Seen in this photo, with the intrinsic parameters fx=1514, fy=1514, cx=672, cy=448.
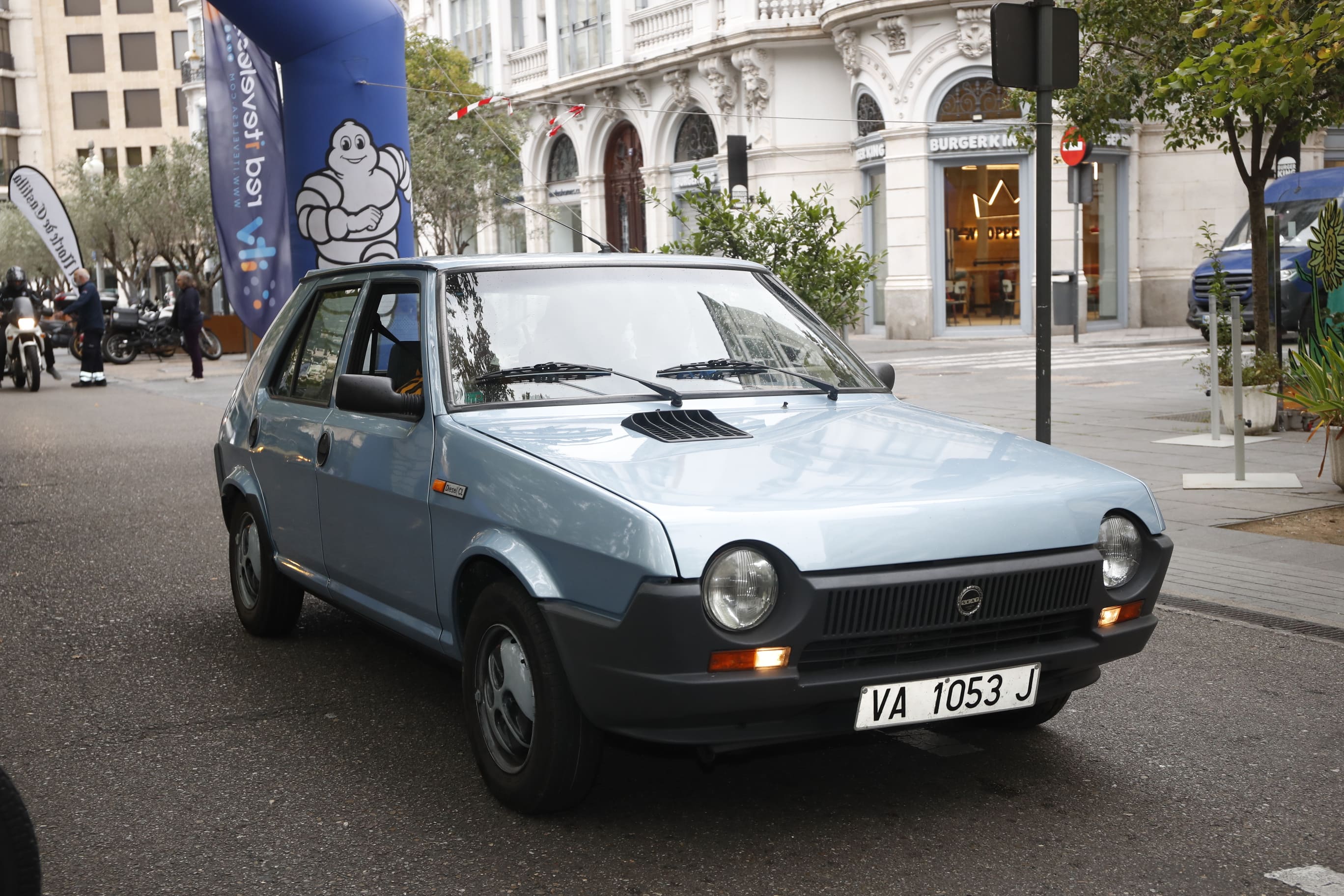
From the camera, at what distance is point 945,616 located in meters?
3.70

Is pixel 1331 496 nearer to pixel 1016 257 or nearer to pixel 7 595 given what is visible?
pixel 7 595

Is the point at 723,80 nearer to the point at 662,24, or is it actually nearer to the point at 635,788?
the point at 662,24

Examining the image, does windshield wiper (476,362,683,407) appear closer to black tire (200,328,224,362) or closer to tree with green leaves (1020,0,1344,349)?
tree with green leaves (1020,0,1344,349)

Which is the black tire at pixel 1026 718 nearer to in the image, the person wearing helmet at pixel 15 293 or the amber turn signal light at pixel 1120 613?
the amber turn signal light at pixel 1120 613

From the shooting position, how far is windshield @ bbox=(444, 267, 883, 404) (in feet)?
15.3

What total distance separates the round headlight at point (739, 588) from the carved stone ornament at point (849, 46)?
28.7 metres

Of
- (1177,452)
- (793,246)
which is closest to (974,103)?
(793,246)

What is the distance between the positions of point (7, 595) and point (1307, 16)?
9.32 metres

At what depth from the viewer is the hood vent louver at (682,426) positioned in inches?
166

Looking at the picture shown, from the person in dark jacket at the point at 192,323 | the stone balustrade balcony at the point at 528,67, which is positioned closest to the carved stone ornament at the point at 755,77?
the stone balustrade balcony at the point at 528,67

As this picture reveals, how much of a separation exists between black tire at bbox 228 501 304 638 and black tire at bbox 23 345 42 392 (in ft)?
64.3

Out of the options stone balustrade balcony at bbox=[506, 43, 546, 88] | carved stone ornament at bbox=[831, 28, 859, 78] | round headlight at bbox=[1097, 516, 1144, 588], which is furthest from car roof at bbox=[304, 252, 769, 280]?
stone balustrade balcony at bbox=[506, 43, 546, 88]

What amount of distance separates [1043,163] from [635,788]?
4605mm

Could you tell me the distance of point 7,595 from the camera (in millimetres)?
7293
